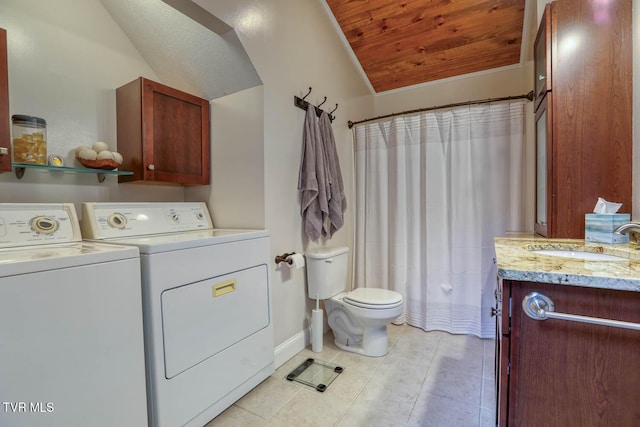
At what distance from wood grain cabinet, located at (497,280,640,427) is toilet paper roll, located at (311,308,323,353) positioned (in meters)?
1.40

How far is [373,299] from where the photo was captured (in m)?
2.03

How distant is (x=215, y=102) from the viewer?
200 cm

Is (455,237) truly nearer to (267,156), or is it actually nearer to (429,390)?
(429,390)

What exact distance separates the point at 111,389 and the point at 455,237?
→ 2317mm

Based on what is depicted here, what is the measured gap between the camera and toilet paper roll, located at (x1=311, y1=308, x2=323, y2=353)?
6.90ft

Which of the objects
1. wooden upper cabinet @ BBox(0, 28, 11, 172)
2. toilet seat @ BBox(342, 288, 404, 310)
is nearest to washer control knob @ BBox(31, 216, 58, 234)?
wooden upper cabinet @ BBox(0, 28, 11, 172)

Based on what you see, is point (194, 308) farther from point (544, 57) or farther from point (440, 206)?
point (544, 57)

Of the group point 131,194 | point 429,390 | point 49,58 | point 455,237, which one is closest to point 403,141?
point 455,237

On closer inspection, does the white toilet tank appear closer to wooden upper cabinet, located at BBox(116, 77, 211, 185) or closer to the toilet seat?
the toilet seat

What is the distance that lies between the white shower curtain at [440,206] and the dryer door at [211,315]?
133cm

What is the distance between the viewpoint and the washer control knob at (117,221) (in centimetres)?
156

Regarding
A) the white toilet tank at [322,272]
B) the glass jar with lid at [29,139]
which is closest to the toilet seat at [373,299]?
the white toilet tank at [322,272]

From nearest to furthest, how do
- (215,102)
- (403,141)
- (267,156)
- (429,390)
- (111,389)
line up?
(111,389)
(429,390)
(267,156)
(215,102)
(403,141)

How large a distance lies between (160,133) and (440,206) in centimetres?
212
